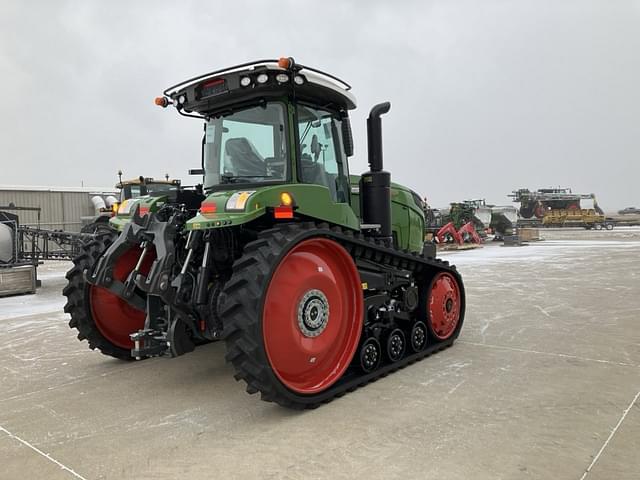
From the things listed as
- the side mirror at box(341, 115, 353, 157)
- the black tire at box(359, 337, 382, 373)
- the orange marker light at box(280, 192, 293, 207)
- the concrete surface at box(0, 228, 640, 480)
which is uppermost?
the side mirror at box(341, 115, 353, 157)

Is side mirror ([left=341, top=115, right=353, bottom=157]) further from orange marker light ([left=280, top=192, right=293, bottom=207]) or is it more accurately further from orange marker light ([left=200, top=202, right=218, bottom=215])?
orange marker light ([left=200, top=202, right=218, bottom=215])

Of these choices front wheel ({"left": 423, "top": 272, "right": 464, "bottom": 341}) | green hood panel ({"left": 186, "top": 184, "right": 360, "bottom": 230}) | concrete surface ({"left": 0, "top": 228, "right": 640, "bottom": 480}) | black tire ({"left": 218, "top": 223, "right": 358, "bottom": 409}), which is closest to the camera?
concrete surface ({"left": 0, "top": 228, "right": 640, "bottom": 480})

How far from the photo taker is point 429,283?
5.98 m

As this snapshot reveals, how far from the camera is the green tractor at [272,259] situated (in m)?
4.00

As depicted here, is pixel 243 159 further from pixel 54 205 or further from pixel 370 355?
pixel 54 205

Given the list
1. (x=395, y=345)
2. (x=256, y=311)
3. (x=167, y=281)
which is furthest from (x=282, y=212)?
(x=395, y=345)

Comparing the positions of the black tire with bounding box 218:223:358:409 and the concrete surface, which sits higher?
the black tire with bounding box 218:223:358:409

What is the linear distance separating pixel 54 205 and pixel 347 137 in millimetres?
23527

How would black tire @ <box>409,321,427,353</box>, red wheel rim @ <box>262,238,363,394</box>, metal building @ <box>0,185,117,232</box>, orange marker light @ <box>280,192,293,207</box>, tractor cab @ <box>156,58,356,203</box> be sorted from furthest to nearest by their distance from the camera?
metal building @ <box>0,185,117,232</box> < black tire @ <box>409,321,427,353</box> < tractor cab @ <box>156,58,356,203</box> < orange marker light @ <box>280,192,293,207</box> < red wheel rim @ <box>262,238,363,394</box>

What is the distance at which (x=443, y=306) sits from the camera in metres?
6.04

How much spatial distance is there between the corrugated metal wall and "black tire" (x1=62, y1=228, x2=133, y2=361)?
2060cm

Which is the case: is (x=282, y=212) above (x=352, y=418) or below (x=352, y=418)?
above

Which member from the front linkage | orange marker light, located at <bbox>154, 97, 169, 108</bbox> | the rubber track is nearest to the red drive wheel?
the rubber track

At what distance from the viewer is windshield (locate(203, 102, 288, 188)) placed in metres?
4.61
